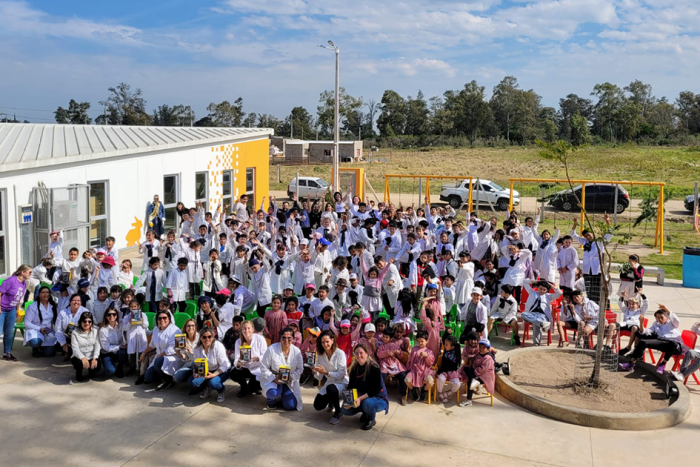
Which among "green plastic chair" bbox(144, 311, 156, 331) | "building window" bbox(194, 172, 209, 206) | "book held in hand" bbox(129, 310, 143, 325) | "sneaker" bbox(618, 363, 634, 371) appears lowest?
"sneaker" bbox(618, 363, 634, 371)

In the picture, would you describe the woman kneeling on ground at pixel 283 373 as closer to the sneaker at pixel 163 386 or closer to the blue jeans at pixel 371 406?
the blue jeans at pixel 371 406

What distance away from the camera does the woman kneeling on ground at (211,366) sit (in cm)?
786

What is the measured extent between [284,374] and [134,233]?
10864 millimetres

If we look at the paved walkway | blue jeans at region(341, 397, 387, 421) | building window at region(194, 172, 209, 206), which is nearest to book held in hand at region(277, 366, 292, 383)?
the paved walkway

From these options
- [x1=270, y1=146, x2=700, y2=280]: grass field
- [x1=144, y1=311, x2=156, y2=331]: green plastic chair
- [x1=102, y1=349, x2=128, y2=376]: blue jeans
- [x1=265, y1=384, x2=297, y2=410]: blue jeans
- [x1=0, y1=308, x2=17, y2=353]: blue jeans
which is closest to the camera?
[x1=265, y1=384, x2=297, y2=410]: blue jeans

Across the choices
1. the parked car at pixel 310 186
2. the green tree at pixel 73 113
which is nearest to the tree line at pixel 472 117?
the green tree at pixel 73 113

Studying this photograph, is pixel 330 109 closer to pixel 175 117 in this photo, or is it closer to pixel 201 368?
pixel 175 117

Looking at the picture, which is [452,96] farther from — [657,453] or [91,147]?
[657,453]

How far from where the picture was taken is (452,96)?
3172 inches

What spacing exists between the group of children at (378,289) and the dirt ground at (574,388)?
586 millimetres

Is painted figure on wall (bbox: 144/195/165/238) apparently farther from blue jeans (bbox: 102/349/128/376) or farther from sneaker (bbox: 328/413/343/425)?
sneaker (bbox: 328/413/343/425)

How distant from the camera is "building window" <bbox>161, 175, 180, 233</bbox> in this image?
18547mm

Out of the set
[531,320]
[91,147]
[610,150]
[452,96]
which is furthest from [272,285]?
[452,96]

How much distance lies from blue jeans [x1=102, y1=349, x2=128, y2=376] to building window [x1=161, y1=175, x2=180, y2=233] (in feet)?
33.3
